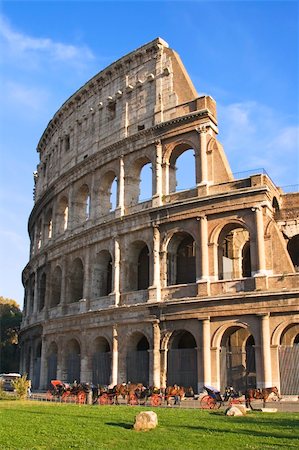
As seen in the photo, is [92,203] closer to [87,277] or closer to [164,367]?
[87,277]

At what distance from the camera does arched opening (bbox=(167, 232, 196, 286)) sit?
2359 centimetres

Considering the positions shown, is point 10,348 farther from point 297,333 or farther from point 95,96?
point 297,333

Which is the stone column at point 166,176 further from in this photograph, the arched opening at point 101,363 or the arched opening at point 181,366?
the arched opening at point 101,363

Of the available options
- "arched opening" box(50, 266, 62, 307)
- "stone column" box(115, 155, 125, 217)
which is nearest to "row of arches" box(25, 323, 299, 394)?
"arched opening" box(50, 266, 62, 307)

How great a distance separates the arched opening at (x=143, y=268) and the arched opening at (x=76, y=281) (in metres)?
4.65

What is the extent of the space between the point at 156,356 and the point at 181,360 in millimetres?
1092

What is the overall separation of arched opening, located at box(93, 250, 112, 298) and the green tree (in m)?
26.9

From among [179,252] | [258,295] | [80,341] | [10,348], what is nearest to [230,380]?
[258,295]

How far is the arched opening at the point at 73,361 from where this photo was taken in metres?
26.6

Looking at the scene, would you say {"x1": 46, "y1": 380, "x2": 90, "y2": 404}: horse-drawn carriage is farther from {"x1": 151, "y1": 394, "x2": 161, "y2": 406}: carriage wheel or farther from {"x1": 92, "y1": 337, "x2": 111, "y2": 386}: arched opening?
{"x1": 92, "y1": 337, "x2": 111, "y2": 386}: arched opening

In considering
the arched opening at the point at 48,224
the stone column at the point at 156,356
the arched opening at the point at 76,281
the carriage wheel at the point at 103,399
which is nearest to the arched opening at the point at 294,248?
the stone column at the point at 156,356

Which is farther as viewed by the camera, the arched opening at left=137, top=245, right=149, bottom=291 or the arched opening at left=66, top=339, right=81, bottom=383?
the arched opening at left=66, top=339, right=81, bottom=383

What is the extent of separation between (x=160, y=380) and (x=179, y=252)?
229 inches

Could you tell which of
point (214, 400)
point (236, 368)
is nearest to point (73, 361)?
point (236, 368)
